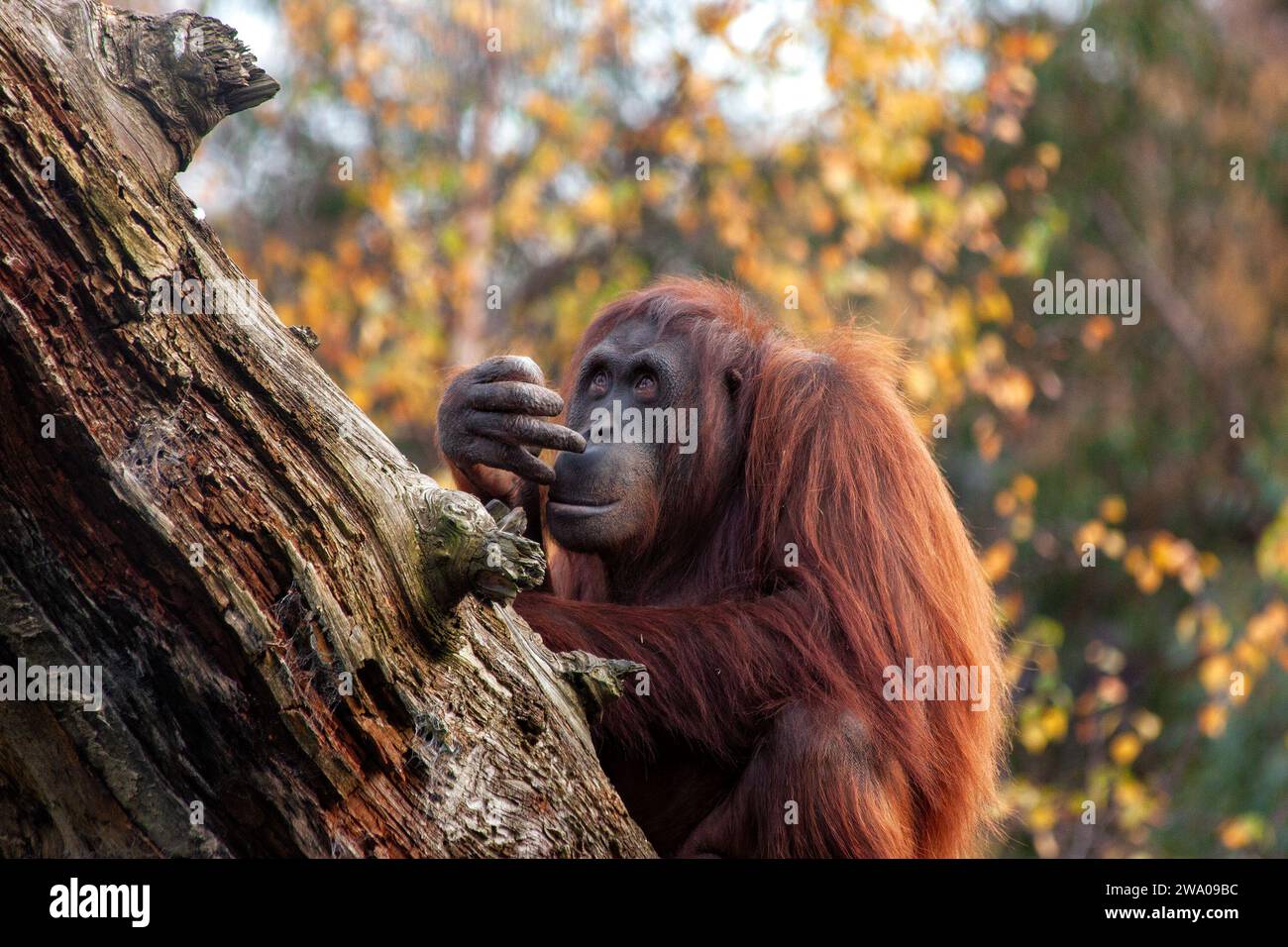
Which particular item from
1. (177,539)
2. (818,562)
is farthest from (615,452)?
(177,539)

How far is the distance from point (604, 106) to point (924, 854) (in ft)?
29.1

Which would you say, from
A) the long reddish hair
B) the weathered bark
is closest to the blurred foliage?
the long reddish hair

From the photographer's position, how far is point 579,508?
4.64 meters

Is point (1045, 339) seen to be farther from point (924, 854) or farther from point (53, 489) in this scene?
point (53, 489)

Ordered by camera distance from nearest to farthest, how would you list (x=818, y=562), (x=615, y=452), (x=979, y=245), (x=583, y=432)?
(x=818, y=562), (x=615, y=452), (x=583, y=432), (x=979, y=245)

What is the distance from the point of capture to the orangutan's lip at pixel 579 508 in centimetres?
463

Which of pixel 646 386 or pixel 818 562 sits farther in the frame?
pixel 646 386

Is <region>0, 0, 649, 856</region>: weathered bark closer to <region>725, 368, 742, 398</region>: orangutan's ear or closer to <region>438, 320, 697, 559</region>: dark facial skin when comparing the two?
<region>438, 320, 697, 559</region>: dark facial skin

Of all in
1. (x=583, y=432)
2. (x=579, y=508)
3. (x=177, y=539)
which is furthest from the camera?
(x=583, y=432)

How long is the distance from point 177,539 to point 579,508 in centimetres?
205

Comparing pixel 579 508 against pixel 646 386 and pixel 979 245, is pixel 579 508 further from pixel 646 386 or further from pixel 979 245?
pixel 979 245

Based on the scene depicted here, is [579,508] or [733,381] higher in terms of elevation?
[733,381]

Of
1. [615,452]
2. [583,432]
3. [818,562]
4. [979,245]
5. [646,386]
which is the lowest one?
[818,562]

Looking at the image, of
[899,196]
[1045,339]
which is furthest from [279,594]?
[1045,339]
